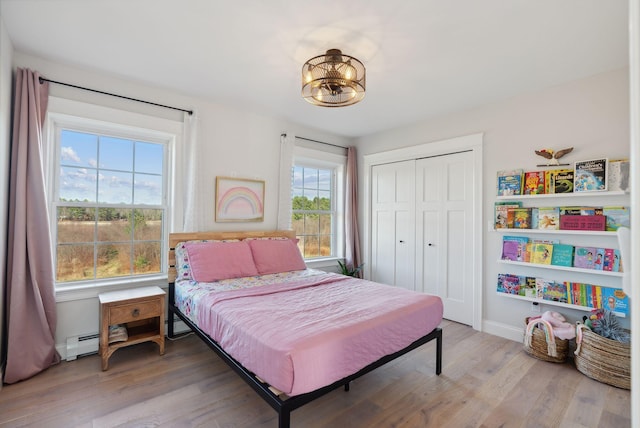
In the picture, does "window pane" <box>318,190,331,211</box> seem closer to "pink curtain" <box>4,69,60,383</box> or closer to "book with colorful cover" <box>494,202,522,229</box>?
"book with colorful cover" <box>494,202,522,229</box>

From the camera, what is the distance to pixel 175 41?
2322 mm

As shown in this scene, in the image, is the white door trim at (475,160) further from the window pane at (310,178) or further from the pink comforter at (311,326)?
the pink comforter at (311,326)

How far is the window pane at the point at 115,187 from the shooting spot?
9.82ft

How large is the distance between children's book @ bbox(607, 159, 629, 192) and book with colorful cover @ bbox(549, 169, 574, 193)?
258mm

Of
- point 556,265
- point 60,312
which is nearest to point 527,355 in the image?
point 556,265

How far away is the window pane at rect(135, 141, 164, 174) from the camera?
10.5ft

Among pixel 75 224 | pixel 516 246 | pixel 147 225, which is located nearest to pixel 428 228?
pixel 516 246

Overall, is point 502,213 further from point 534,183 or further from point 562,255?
point 562,255

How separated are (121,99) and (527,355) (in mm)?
4399

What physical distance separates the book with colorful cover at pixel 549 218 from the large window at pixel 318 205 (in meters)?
2.55

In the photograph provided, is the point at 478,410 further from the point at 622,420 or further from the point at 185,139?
the point at 185,139

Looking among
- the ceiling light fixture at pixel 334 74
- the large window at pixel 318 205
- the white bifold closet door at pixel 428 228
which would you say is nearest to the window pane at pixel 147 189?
the large window at pixel 318 205

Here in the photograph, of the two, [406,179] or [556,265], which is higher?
[406,179]

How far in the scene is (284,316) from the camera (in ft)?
6.50
